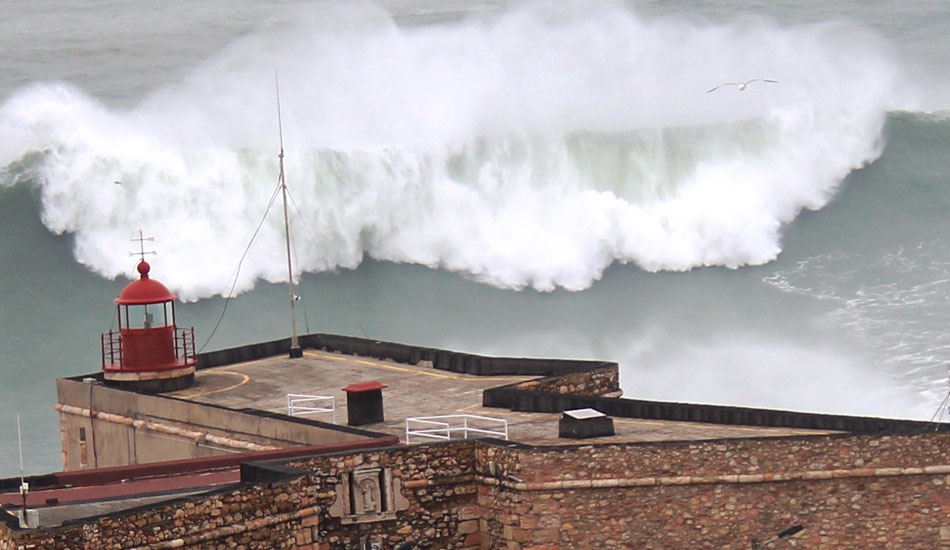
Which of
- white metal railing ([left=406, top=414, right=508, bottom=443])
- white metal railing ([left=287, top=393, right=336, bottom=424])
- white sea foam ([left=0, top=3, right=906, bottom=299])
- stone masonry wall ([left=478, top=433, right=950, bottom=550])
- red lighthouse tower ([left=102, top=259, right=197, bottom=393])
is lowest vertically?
stone masonry wall ([left=478, top=433, right=950, bottom=550])

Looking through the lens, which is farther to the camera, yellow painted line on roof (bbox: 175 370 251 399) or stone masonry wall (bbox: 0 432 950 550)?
yellow painted line on roof (bbox: 175 370 251 399)

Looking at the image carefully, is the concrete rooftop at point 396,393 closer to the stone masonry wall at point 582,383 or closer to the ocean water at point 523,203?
the stone masonry wall at point 582,383

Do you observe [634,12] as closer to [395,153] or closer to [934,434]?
[395,153]

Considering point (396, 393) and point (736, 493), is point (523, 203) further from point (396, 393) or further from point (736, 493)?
point (736, 493)

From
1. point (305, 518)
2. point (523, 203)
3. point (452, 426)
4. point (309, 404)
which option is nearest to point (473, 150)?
point (523, 203)

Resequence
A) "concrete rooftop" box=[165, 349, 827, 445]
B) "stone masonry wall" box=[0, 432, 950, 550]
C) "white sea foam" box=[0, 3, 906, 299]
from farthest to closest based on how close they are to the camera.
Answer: "white sea foam" box=[0, 3, 906, 299] → "concrete rooftop" box=[165, 349, 827, 445] → "stone masonry wall" box=[0, 432, 950, 550]

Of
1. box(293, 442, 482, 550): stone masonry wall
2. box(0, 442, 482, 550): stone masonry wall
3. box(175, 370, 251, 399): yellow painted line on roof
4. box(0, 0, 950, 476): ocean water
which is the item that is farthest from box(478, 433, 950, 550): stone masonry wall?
box(0, 0, 950, 476): ocean water

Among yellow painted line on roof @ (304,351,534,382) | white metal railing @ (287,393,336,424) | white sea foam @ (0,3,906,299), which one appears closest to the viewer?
white metal railing @ (287,393,336,424)

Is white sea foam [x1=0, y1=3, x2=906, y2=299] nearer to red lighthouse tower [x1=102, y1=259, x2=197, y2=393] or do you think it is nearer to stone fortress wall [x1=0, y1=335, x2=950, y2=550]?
red lighthouse tower [x1=102, y1=259, x2=197, y2=393]
